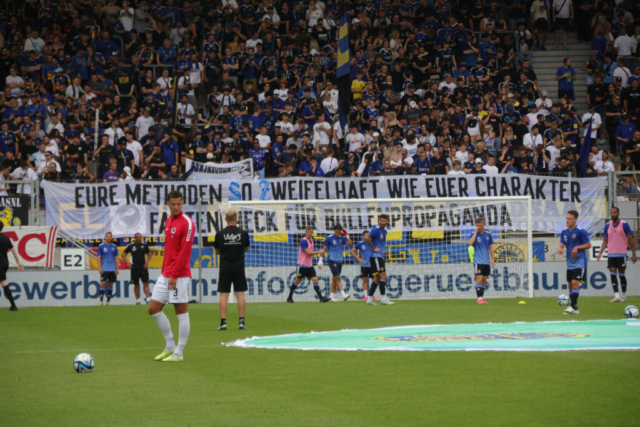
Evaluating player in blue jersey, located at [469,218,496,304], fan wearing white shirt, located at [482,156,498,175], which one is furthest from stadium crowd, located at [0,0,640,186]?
player in blue jersey, located at [469,218,496,304]

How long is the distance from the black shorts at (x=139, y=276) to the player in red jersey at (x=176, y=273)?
13.7m

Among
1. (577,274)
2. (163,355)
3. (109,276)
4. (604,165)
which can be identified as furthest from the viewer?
(604,165)

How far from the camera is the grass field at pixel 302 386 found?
7.04 meters

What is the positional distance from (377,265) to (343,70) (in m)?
8.50

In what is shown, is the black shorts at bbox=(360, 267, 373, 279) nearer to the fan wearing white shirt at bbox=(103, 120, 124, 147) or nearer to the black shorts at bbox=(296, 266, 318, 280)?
the black shorts at bbox=(296, 266, 318, 280)

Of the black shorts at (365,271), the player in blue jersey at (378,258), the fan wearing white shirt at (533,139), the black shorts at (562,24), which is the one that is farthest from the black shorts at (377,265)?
the black shorts at (562,24)

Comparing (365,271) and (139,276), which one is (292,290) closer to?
(365,271)

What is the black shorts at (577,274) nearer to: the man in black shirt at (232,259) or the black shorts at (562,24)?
the man in black shirt at (232,259)

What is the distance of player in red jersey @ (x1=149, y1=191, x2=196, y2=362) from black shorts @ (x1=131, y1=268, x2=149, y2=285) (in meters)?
13.7

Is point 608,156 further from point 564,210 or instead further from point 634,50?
point 634,50

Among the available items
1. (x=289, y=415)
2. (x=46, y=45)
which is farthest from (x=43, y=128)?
(x=289, y=415)

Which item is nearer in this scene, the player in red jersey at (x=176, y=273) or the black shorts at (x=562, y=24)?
the player in red jersey at (x=176, y=273)

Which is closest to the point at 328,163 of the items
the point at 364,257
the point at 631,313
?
the point at 364,257

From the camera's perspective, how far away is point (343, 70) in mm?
27469
